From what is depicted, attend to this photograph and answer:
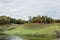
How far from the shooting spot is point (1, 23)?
483 feet

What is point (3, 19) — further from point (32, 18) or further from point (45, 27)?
point (45, 27)

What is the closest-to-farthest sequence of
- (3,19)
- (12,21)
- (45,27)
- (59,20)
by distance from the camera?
1. (45,27)
2. (59,20)
3. (3,19)
4. (12,21)

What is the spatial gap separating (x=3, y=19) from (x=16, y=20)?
18.1 m

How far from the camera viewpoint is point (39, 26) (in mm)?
95625

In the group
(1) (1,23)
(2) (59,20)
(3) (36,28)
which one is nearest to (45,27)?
(3) (36,28)

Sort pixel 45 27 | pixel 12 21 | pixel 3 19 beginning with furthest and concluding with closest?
pixel 12 21 < pixel 3 19 < pixel 45 27

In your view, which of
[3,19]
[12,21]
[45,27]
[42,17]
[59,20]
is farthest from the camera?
[12,21]

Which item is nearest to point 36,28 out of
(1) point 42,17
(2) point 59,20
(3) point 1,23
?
(2) point 59,20

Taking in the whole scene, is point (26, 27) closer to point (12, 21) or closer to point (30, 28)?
point (30, 28)

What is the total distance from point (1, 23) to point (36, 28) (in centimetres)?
5917

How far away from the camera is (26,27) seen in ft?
316

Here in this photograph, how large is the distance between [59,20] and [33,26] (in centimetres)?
3588

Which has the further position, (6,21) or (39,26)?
(6,21)

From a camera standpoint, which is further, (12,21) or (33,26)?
(12,21)
